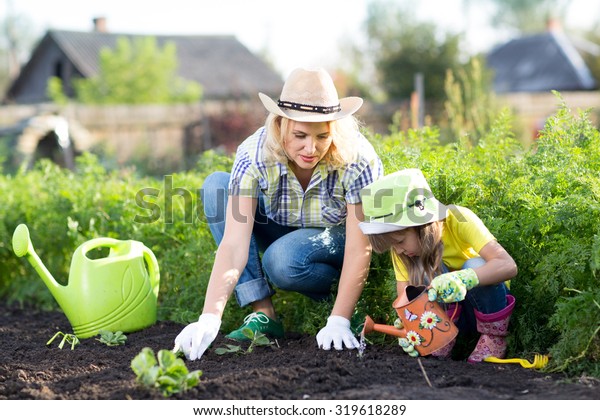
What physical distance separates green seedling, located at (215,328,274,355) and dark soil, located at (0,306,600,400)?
0.03m

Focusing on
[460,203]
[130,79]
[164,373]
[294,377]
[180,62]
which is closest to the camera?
[164,373]

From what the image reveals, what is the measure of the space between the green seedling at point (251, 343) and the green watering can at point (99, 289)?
0.68 metres

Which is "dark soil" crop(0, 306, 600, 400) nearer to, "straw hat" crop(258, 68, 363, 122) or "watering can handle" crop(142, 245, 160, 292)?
"watering can handle" crop(142, 245, 160, 292)

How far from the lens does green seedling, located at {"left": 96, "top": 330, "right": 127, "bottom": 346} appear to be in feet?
10.4

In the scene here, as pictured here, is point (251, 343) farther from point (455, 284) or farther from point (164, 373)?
point (455, 284)

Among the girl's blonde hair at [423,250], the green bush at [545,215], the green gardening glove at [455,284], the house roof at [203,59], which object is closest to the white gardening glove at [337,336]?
the girl's blonde hair at [423,250]

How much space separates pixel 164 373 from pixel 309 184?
1.09m

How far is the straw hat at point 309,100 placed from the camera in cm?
287

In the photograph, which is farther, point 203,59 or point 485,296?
point 203,59

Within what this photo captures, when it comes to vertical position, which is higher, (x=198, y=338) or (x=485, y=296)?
(x=485, y=296)

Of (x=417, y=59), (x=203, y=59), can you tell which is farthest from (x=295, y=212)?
(x=203, y=59)

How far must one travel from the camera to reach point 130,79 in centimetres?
1906

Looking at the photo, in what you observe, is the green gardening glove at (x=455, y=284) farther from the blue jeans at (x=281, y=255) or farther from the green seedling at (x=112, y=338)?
the green seedling at (x=112, y=338)

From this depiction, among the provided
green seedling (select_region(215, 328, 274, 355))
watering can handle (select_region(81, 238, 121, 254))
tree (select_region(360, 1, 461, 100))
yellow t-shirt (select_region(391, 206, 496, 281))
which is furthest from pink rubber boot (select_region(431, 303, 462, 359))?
tree (select_region(360, 1, 461, 100))
